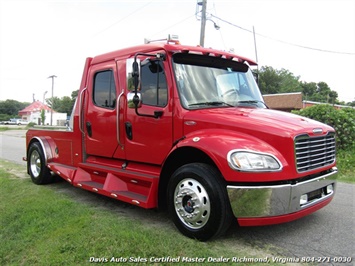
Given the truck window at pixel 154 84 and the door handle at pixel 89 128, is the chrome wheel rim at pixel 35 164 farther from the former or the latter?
the truck window at pixel 154 84

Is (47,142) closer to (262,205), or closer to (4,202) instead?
(4,202)

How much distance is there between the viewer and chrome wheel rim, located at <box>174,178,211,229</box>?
12.0 feet

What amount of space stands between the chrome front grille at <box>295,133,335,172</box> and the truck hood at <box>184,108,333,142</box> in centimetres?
9

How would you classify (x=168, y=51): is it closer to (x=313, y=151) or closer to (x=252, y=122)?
Answer: (x=252, y=122)

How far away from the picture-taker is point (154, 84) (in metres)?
4.52

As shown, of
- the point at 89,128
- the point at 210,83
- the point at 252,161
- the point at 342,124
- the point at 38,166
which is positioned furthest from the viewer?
the point at 342,124

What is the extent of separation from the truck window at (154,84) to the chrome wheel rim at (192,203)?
119 cm

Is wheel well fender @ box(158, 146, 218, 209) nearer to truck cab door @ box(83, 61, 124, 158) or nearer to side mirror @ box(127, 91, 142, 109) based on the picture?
side mirror @ box(127, 91, 142, 109)

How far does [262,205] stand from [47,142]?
16.7 feet

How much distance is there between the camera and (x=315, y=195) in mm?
3898

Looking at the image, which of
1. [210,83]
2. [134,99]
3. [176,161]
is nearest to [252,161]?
[176,161]

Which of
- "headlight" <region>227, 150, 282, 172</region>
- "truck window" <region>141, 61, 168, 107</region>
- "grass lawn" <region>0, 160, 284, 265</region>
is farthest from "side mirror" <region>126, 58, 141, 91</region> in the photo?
"grass lawn" <region>0, 160, 284, 265</region>

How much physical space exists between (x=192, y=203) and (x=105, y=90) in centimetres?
265

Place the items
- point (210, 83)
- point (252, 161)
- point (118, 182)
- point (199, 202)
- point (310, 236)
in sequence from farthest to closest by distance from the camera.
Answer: point (118, 182), point (210, 83), point (310, 236), point (199, 202), point (252, 161)
